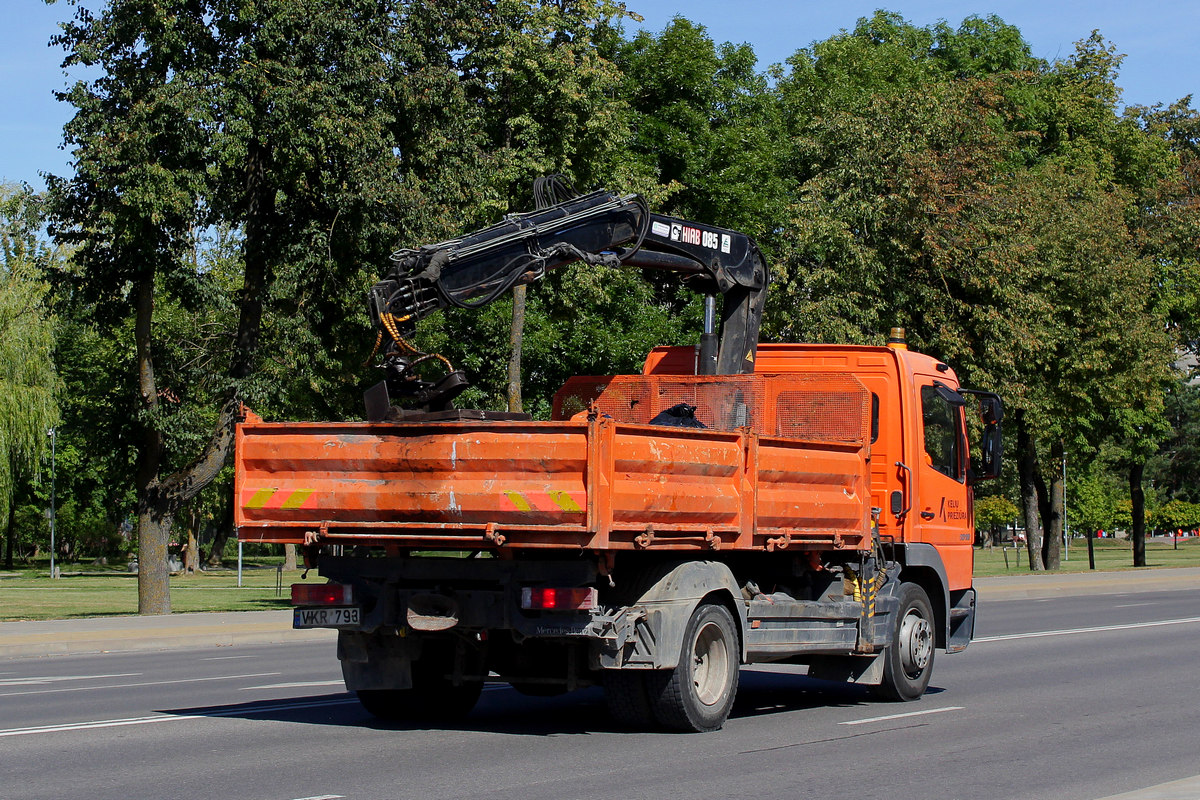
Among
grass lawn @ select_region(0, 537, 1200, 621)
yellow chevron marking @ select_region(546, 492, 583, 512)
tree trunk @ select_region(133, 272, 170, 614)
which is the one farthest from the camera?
grass lawn @ select_region(0, 537, 1200, 621)

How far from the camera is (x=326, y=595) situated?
31.3 ft

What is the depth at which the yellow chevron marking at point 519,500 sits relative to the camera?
862 centimetres

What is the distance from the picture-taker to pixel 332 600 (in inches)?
374

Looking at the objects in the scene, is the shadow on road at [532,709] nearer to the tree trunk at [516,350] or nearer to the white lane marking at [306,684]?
the white lane marking at [306,684]

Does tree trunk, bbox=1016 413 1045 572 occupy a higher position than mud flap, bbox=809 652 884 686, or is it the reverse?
tree trunk, bbox=1016 413 1045 572

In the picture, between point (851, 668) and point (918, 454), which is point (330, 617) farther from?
point (918, 454)

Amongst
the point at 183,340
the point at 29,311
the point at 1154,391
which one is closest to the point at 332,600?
the point at 183,340

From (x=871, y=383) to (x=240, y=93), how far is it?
1530cm

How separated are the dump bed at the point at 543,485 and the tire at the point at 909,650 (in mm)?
1189

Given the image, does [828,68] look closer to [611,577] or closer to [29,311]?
[29,311]

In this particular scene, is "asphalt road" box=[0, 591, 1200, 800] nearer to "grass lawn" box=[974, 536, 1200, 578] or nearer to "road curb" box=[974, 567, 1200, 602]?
"road curb" box=[974, 567, 1200, 602]

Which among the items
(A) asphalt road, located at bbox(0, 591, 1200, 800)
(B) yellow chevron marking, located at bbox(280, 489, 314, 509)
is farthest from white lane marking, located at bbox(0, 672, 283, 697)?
(B) yellow chevron marking, located at bbox(280, 489, 314, 509)

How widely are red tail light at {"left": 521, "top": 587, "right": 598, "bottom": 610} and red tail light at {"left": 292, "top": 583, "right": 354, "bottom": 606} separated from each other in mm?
1387

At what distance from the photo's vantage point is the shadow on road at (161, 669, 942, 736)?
10227 mm
